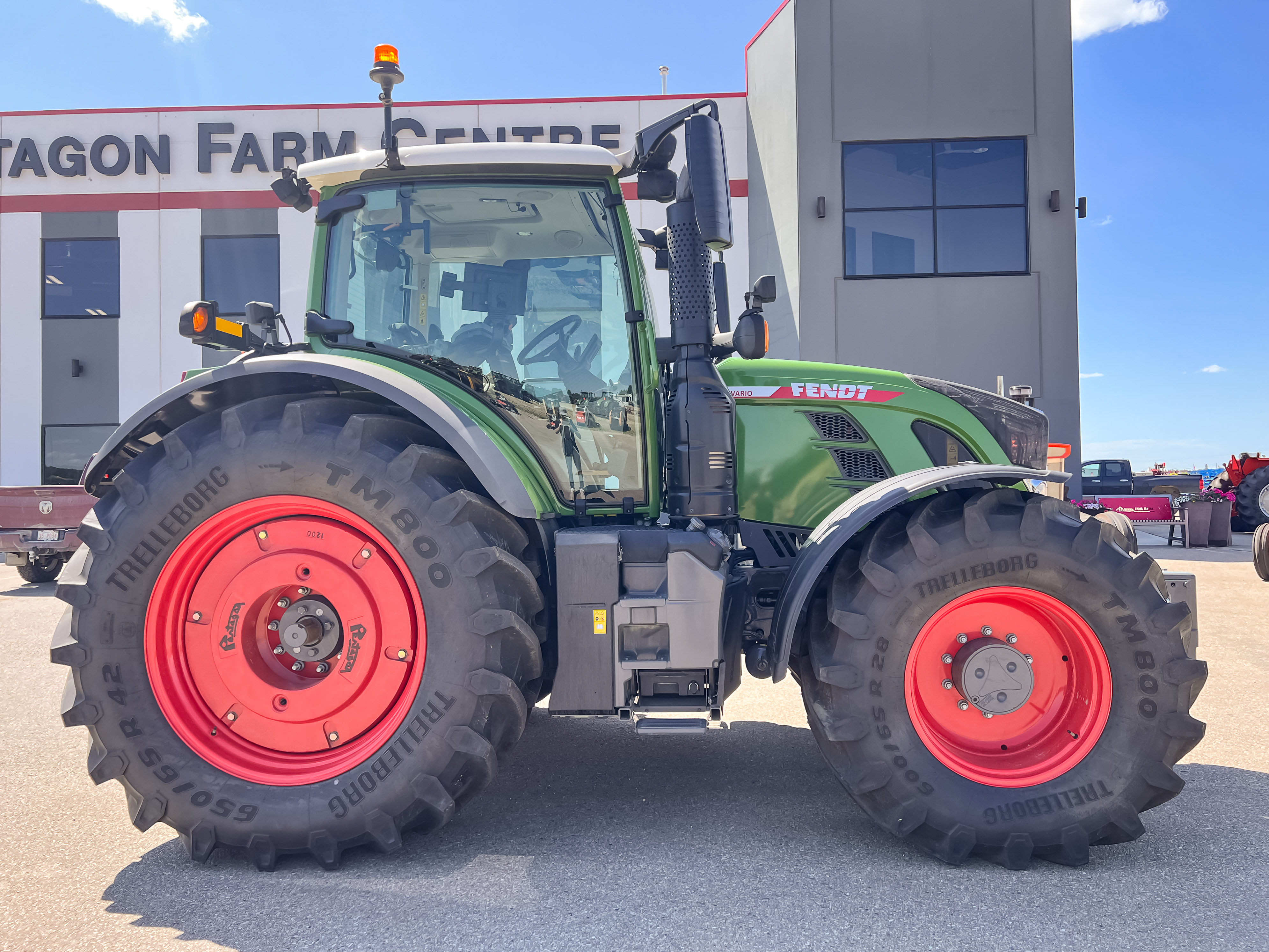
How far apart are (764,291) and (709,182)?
63 centimetres

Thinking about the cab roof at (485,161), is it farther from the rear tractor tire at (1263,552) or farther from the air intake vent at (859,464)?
the rear tractor tire at (1263,552)

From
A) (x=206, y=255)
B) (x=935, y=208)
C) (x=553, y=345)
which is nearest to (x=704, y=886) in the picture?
(x=553, y=345)

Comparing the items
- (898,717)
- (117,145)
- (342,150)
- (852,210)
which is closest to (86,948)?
(898,717)

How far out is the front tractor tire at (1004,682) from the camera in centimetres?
262

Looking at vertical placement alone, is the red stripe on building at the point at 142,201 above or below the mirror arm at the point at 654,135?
above

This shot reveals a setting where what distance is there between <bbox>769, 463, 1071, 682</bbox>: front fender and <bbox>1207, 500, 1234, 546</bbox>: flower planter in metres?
12.9

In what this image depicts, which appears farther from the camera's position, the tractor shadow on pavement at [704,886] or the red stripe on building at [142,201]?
the red stripe on building at [142,201]

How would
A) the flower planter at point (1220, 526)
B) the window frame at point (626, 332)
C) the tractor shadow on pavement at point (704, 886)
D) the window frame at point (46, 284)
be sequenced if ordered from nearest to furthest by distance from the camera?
the tractor shadow on pavement at point (704, 886), the window frame at point (626, 332), the flower planter at point (1220, 526), the window frame at point (46, 284)

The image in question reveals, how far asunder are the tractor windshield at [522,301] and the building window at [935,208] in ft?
36.3

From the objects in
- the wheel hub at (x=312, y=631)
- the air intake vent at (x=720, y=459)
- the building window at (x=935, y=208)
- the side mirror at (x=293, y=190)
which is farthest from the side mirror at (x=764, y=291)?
the building window at (x=935, y=208)

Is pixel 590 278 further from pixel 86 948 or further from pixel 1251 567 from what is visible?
pixel 1251 567

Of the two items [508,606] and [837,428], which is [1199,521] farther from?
[508,606]

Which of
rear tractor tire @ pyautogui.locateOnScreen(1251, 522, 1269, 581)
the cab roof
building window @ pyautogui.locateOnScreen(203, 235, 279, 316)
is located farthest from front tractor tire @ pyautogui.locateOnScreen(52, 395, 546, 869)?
building window @ pyautogui.locateOnScreen(203, 235, 279, 316)

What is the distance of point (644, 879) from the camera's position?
2514mm
